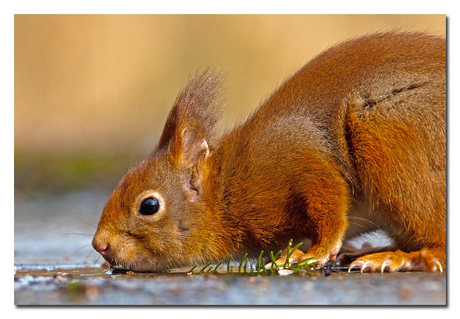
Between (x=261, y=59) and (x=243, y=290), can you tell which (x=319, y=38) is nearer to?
(x=261, y=59)

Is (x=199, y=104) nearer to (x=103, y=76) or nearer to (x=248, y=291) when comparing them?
(x=248, y=291)

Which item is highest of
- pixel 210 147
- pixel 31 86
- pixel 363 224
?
pixel 31 86

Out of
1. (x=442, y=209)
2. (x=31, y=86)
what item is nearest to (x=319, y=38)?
(x=442, y=209)

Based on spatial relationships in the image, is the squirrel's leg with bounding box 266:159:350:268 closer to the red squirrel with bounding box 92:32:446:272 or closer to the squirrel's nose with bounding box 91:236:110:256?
the red squirrel with bounding box 92:32:446:272

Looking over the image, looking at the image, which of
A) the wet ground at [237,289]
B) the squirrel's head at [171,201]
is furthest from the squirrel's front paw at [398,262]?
the squirrel's head at [171,201]

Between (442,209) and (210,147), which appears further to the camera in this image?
(210,147)

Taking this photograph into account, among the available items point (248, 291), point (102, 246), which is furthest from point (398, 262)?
point (102, 246)

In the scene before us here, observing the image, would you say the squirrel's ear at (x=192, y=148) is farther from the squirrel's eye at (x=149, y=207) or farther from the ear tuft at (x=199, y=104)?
the squirrel's eye at (x=149, y=207)
